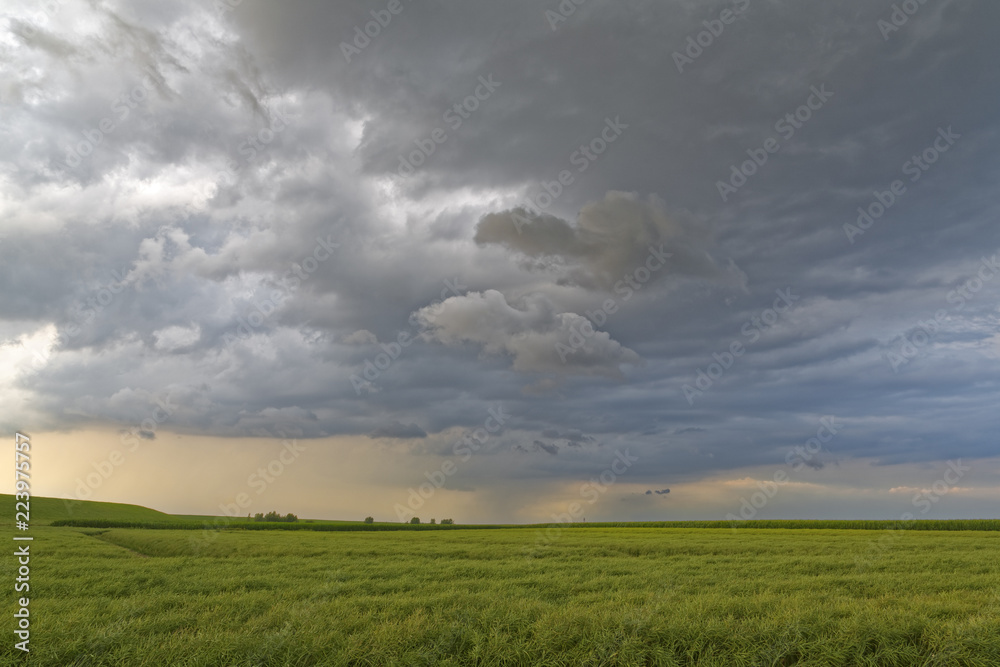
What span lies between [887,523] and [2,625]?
102585 millimetres

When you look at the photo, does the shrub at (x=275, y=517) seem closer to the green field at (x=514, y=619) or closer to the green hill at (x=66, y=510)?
the green hill at (x=66, y=510)

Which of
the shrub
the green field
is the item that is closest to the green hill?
the shrub

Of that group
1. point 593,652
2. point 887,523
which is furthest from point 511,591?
point 887,523

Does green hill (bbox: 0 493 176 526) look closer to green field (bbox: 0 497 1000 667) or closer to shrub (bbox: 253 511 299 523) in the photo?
shrub (bbox: 253 511 299 523)

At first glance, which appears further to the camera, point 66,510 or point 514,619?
point 66,510

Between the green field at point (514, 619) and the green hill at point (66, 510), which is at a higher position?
the green field at point (514, 619)

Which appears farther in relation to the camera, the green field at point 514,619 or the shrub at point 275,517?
the shrub at point 275,517

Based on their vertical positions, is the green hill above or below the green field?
below

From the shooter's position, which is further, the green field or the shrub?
the shrub

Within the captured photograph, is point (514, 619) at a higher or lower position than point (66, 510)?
higher

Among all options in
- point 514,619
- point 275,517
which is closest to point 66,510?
point 275,517

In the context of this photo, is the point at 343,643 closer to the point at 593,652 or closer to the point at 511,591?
the point at 593,652

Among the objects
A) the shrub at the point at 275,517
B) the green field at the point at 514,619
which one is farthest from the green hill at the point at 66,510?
the green field at the point at 514,619

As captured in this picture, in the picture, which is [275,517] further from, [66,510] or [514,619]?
[514,619]
